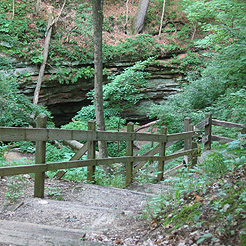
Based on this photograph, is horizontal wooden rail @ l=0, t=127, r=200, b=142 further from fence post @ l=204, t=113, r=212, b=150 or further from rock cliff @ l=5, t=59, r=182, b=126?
rock cliff @ l=5, t=59, r=182, b=126

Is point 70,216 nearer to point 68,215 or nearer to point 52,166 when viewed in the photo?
point 68,215

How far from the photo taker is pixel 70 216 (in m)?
3.22

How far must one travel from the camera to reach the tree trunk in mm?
18359

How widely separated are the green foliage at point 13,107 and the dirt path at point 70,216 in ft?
18.1

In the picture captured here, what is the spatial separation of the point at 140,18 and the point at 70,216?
17.5 meters

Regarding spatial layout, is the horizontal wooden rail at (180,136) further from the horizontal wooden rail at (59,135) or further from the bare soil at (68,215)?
the bare soil at (68,215)

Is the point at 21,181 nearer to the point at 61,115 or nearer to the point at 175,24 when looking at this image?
the point at 61,115

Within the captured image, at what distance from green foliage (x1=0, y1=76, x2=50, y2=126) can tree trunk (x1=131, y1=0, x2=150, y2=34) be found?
9502 mm

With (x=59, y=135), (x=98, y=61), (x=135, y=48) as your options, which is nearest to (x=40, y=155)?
(x=59, y=135)

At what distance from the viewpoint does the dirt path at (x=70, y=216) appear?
7.63ft

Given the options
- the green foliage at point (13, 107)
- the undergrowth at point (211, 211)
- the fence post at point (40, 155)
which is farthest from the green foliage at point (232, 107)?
the green foliage at point (13, 107)

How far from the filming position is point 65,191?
4.55 metres

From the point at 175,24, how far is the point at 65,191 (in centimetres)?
1786

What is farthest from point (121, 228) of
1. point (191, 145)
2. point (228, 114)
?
point (228, 114)
